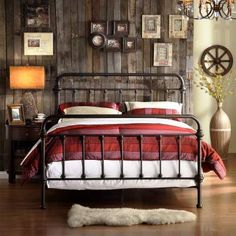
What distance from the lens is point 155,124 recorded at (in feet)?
16.8

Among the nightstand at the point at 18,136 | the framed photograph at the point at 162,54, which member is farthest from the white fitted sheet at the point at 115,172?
the framed photograph at the point at 162,54

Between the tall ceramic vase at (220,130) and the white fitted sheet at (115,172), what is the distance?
237 centimetres

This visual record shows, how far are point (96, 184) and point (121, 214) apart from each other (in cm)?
44

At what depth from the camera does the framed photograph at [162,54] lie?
22.0 ft

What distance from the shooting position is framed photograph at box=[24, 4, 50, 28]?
6562 mm

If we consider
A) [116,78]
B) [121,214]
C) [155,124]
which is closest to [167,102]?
[116,78]

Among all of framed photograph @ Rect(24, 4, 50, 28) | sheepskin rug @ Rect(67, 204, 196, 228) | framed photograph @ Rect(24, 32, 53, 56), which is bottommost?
sheepskin rug @ Rect(67, 204, 196, 228)

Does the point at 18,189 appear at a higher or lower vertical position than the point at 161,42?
lower

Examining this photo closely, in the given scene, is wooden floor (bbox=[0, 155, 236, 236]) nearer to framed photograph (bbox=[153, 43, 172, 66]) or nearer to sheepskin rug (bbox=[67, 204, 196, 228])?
sheepskin rug (bbox=[67, 204, 196, 228])

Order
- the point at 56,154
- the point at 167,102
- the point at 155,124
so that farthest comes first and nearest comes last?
the point at 167,102
the point at 155,124
the point at 56,154

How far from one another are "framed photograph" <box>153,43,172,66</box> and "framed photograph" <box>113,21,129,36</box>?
1.32 feet

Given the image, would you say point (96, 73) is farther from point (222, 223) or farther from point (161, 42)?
point (222, 223)

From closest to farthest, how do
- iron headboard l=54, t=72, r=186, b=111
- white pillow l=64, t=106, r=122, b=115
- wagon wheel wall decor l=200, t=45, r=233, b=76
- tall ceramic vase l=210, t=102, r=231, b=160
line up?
white pillow l=64, t=106, r=122, b=115
iron headboard l=54, t=72, r=186, b=111
tall ceramic vase l=210, t=102, r=231, b=160
wagon wheel wall decor l=200, t=45, r=233, b=76

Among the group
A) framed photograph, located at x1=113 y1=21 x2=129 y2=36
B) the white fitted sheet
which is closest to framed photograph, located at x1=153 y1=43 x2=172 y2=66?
framed photograph, located at x1=113 y1=21 x2=129 y2=36
